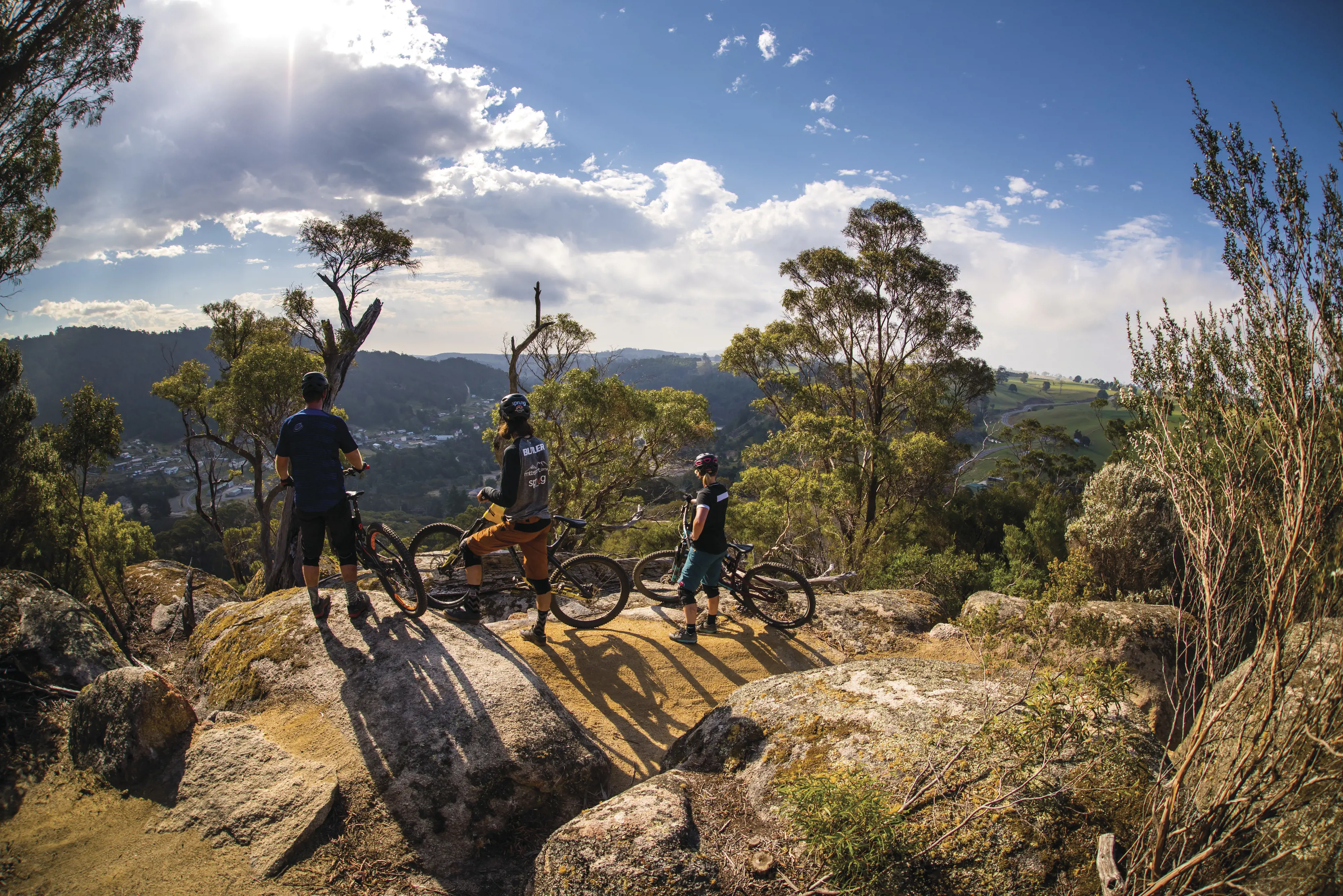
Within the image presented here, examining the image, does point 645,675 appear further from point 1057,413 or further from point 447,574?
point 1057,413

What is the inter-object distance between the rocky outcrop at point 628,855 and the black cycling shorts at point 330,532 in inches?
145

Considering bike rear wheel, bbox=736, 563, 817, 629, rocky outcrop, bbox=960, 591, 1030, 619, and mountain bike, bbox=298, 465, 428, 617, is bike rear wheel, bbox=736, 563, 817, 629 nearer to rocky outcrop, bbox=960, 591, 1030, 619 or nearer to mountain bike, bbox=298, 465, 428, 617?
rocky outcrop, bbox=960, 591, 1030, 619

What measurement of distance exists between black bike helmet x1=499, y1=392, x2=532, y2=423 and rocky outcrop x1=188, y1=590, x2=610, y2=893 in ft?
7.15

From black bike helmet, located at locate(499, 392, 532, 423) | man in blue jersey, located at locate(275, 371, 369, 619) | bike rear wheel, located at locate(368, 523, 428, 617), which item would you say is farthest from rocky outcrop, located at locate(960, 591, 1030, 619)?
man in blue jersey, located at locate(275, 371, 369, 619)

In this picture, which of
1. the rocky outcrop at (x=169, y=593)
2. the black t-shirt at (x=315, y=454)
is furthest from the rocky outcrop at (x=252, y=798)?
the rocky outcrop at (x=169, y=593)

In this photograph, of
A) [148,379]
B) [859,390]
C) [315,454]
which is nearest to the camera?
[315,454]

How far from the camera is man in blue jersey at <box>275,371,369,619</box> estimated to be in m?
5.24

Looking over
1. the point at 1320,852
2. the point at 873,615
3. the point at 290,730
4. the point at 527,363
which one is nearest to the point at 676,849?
the point at 1320,852

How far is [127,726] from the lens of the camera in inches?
156

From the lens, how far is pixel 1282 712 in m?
2.47

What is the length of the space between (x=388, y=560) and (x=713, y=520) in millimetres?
3579

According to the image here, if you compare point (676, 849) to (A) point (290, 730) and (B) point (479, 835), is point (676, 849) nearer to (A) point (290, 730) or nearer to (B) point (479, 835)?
(B) point (479, 835)

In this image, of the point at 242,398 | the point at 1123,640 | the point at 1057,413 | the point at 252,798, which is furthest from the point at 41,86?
the point at 1057,413

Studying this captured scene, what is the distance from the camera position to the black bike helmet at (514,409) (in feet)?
18.6
